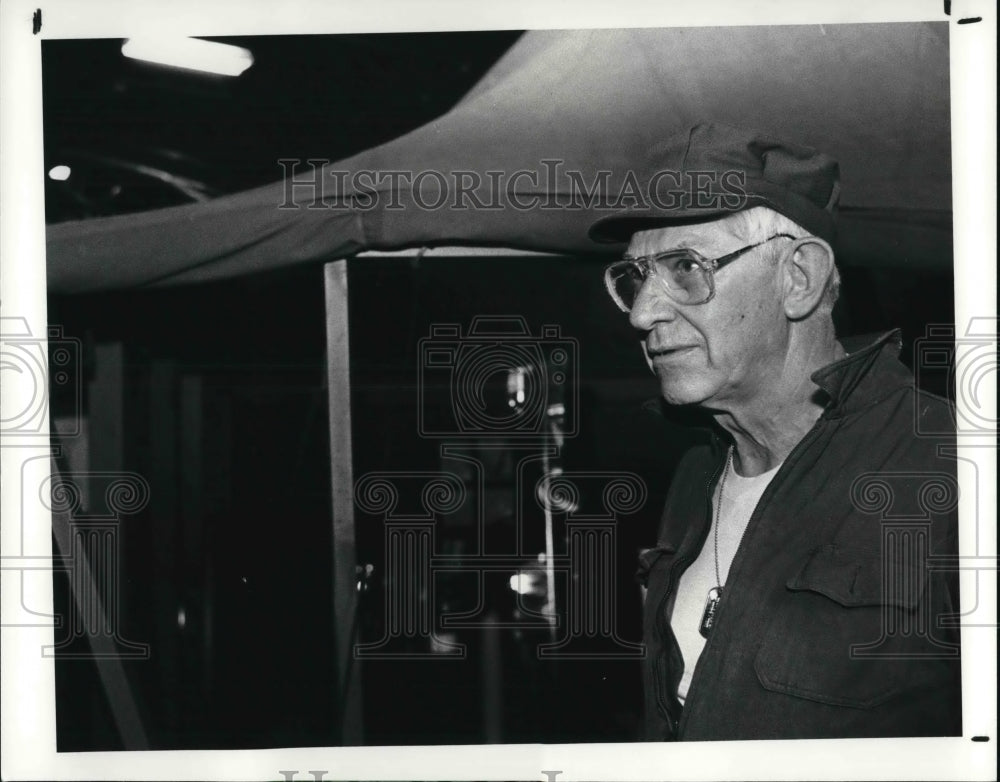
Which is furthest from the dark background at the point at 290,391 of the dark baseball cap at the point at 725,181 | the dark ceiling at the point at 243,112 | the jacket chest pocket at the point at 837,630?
the jacket chest pocket at the point at 837,630

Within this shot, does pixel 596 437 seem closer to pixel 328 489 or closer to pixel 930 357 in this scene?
pixel 328 489

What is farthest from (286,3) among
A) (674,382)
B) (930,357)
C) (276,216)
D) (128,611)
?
(930,357)

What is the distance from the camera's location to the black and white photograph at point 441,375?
123 inches

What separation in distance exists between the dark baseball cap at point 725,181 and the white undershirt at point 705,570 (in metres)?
0.73

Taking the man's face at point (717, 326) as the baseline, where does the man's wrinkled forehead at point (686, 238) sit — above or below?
above

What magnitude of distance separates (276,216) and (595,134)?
3.05ft

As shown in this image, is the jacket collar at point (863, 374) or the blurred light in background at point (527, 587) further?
the blurred light in background at point (527, 587)

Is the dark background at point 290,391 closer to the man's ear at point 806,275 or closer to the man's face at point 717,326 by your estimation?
the man's face at point 717,326

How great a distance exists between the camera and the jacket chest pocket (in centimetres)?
302

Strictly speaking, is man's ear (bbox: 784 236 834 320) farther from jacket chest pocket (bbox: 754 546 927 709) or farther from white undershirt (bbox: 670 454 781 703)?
jacket chest pocket (bbox: 754 546 927 709)
